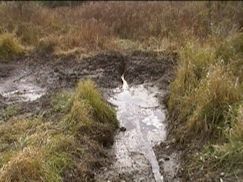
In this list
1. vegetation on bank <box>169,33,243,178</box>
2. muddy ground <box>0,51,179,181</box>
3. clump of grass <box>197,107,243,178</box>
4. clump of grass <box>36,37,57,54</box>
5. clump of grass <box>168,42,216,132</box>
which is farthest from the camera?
clump of grass <box>36,37,57,54</box>

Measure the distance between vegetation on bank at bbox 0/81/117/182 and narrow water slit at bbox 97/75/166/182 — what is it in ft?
0.78

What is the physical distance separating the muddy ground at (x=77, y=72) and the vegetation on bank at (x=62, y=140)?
0.84 m

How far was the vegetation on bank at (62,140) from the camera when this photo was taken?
16.1 ft

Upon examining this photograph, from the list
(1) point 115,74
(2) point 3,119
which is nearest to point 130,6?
(1) point 115,74

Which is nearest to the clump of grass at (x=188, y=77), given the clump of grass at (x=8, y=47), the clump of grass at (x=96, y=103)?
the clump of grass at (x=96, y=103)

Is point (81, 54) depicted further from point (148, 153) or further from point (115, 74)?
point (148, 153)

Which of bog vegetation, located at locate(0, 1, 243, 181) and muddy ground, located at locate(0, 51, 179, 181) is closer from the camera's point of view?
bog vegetation, located at locate(0, 1, 243, 181)

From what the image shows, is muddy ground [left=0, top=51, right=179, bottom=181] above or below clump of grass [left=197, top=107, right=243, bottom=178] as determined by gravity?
below

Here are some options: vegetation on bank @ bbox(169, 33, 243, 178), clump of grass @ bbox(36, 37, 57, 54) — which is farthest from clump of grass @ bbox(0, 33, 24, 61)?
vegetation on bank @ bbox(169, 33, 243, 178)

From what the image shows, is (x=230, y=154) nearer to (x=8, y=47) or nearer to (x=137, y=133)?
Answer: (x=137, y=133)

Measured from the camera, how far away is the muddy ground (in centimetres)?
808

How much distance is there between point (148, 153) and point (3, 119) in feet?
6.94

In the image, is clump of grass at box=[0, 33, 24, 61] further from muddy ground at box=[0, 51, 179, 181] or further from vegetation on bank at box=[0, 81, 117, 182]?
vegetation on bank at box=[0, 81, 117, 182]

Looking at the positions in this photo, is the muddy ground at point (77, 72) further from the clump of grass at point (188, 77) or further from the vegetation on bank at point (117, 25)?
the clump of grass at point (188, 77)
